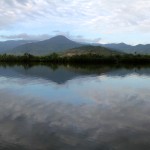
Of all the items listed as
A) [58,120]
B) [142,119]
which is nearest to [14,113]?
[58,120]

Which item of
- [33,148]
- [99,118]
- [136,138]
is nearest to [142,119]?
[99,118]

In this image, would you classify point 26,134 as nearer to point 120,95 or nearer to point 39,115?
point 39,115

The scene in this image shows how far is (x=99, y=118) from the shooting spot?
3725 cm

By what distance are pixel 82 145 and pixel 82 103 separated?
20.8m

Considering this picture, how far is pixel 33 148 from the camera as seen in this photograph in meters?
26.0

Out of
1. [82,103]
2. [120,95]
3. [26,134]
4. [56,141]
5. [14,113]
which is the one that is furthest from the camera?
[120,95]

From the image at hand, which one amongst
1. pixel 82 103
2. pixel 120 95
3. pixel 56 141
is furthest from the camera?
pixel 120 95

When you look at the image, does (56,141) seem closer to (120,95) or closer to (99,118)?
(99,118)

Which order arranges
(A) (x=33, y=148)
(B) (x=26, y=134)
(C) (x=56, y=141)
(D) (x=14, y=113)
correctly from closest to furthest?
(A) (x=33, y=148) → (C) (x=56, y=141) → (B) (x=26, y=134) → (D) (x=14, y=113)

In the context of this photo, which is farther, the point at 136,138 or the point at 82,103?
the point at 82,103

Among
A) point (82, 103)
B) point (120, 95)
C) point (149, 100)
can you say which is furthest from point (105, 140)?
point (120, 95)

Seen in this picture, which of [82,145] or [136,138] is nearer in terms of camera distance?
[82,145]

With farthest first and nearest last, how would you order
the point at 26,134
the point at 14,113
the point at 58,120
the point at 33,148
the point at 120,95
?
the point at 120,95
the point at 14,113
the point at 58,120
the point at 26,134
the point at 33,148

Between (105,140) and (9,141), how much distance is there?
865 cm
